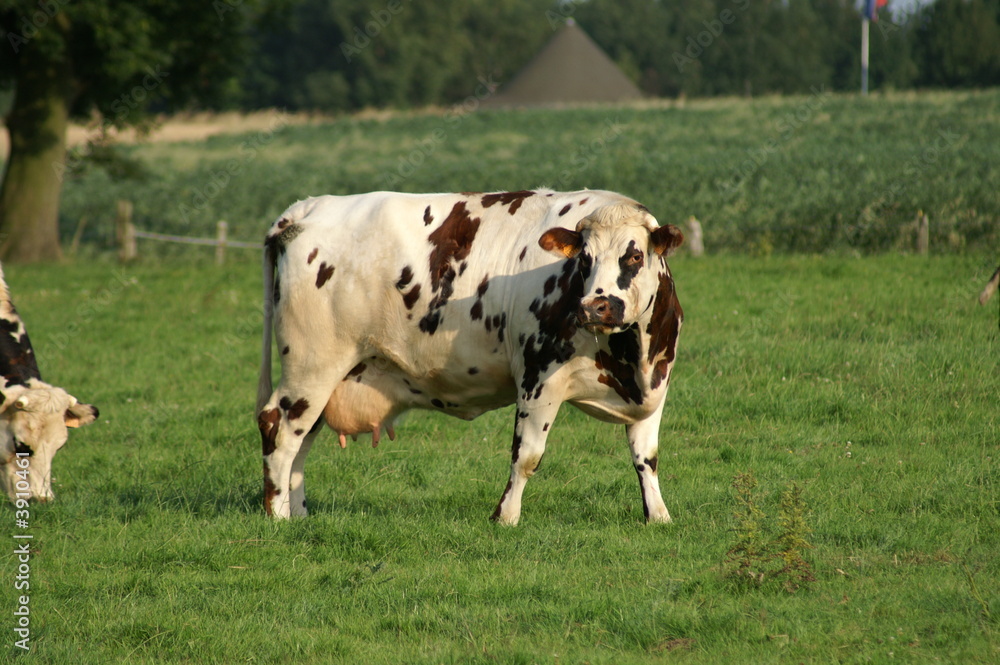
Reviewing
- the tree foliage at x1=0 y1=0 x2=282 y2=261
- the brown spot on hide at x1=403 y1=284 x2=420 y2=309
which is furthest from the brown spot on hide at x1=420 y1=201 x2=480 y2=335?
the tree foliage at x1=0 y1=0 x2=282 y2=261

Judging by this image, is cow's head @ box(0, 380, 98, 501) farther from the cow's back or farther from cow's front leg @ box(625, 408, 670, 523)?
cow's front leg @ box(625, 408, 670, 523)

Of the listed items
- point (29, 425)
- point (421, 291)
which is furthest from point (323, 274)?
point (29, 425)

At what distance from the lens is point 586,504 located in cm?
702

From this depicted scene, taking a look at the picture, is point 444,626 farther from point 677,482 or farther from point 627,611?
point 677,482

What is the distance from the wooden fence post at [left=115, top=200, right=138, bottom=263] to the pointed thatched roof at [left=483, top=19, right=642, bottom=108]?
37709 millimetres

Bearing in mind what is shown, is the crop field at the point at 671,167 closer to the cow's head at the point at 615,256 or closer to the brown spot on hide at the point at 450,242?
the brown spot on hide at the point at 450,242

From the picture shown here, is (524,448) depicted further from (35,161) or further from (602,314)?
(35,161)

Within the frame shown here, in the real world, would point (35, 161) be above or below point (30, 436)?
above

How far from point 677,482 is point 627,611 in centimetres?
244

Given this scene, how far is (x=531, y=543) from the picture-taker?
20.4 feet

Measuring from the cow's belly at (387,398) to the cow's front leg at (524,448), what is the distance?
457mm

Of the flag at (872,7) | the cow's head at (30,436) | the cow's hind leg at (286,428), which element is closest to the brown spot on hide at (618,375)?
the cow's hind leg at (286,428)

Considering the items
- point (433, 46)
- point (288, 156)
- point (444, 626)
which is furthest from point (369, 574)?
point (433, 46)

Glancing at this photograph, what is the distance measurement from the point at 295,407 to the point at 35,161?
18.2 meters
